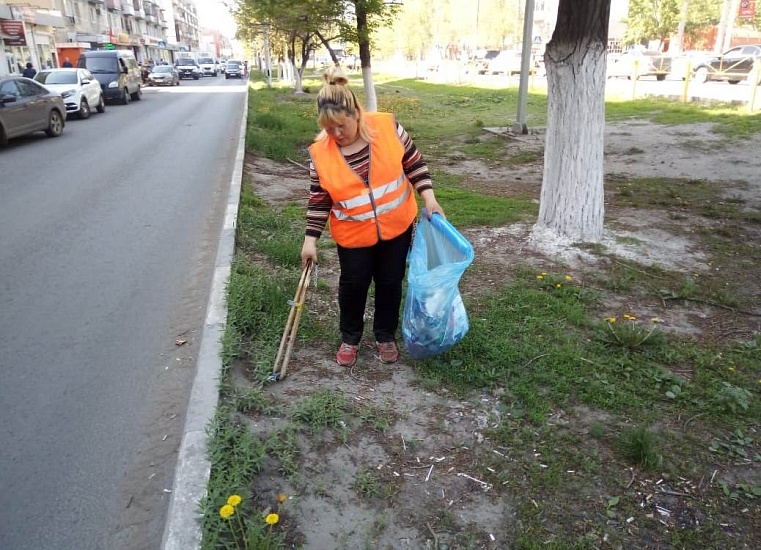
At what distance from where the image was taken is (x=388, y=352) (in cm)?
384

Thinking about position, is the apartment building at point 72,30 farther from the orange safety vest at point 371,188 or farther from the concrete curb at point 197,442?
the orange safety vest at point 371,188

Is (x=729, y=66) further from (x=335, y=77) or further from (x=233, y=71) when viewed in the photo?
(x=233, y=71)

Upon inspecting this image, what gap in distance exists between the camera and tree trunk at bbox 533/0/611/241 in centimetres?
548

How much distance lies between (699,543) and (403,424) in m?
1.45

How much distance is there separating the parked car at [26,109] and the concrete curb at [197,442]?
1024 cm

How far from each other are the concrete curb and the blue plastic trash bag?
3.99 ft

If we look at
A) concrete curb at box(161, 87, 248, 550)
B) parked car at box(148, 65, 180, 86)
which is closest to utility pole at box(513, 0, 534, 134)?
concrete curb at box(161, 87, 248, 550)

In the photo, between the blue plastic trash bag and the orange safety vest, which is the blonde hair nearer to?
the orange safety vest

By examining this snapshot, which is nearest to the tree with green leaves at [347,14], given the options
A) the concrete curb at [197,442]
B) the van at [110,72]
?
the van at [110,72]

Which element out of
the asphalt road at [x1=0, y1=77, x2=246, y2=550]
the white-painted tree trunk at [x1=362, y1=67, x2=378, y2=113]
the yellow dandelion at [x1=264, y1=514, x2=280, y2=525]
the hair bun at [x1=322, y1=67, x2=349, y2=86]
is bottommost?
the asphalt road at [x1=0, y1=77, x2=246, y2=550]

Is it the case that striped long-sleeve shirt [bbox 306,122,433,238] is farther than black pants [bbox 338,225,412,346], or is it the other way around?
black pants [bbox 338,225,412,346]

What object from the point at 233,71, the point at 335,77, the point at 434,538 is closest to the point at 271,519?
the point at 434,538

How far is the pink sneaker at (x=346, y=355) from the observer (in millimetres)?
3832

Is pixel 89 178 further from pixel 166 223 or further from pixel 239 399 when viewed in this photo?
pixel 239 399
